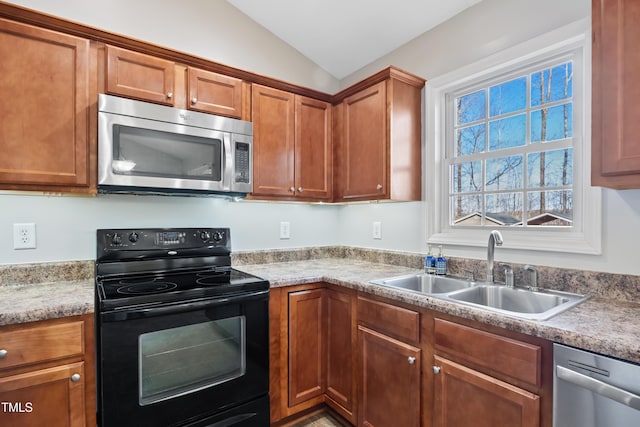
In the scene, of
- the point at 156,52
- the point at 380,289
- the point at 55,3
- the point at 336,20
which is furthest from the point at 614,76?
the point at 55,3

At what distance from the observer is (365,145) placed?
7.30ft

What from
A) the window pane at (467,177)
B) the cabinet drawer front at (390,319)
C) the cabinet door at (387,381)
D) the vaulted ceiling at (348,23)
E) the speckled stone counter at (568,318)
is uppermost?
the vaulted ceiling at (348,23)

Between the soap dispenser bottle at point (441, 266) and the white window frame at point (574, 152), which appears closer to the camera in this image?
the white window frame at point (574, 152)

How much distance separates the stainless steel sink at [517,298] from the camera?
4.84ft

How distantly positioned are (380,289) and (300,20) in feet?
6.42

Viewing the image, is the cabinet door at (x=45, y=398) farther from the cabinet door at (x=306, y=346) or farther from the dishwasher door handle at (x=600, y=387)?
the dishwasher door handle at (x=600, y=387)

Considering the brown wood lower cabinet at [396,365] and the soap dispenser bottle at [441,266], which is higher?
the soap dispenser bottle at [441,266]

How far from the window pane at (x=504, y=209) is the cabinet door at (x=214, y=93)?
5.36 feet

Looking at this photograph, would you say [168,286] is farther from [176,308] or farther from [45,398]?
[45,398]

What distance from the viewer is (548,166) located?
5.68ft

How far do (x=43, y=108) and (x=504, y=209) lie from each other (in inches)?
96.0

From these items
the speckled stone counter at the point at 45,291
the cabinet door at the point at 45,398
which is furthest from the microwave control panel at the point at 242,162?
the cabinet door at the point at 45,398

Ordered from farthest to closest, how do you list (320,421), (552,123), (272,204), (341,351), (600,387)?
1. (272,204)
2. (320,421)
3. (341,351)
4. (552,123)
5. (600,387)

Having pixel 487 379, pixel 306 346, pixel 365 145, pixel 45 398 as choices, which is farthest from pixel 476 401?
pixel 45 398
